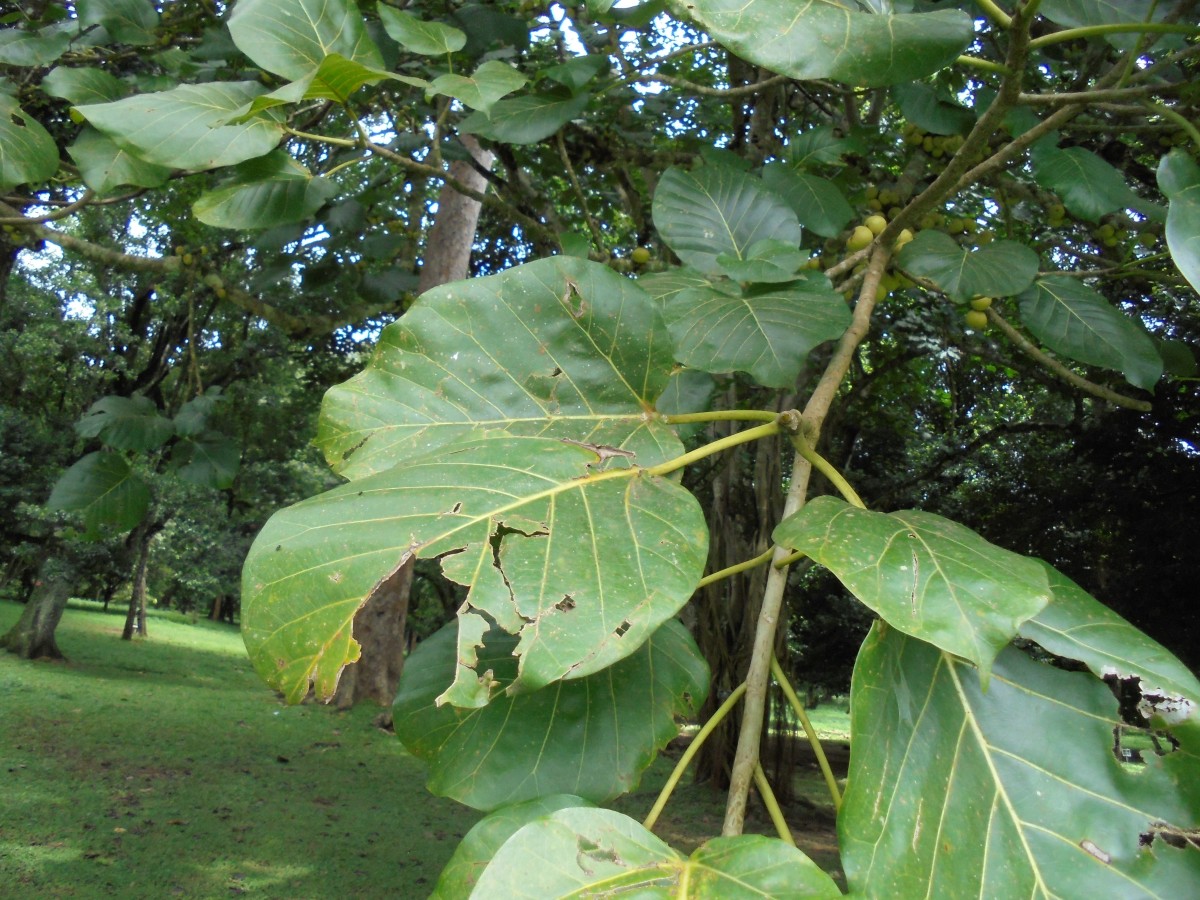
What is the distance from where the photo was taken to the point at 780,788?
4758mm

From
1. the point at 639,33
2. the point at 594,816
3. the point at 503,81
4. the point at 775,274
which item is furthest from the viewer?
the point at 639,33

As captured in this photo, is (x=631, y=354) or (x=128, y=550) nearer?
(x=631, y=354)

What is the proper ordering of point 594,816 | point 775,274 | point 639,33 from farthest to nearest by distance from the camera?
1. point 639,33
2. point 775,274
3. point 594,816

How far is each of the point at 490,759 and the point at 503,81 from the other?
0.98 metres

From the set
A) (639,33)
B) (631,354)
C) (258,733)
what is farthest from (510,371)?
(258,733)

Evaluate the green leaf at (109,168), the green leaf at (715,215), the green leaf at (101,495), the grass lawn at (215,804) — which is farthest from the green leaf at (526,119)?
the grass lawn at (215,804)

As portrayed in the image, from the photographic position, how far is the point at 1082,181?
1620 millimetres

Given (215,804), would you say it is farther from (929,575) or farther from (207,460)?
(929,575)

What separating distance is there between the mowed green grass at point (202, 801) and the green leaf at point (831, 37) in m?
3.24

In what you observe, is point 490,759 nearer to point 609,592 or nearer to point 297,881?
point 609,592

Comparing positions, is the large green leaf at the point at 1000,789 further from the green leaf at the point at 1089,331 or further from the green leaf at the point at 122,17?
the green leaf at the point at 122,17

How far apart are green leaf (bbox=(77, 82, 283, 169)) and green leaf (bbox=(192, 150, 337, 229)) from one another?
0.08 m

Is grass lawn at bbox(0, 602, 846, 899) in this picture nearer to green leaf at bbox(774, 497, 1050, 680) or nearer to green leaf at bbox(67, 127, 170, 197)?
green leaf at bbox(67, 127, 170, 197)

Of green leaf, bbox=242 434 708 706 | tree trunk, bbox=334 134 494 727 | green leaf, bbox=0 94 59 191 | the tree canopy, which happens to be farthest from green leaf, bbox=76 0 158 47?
tree trunk, bbox=334 134 494 727
